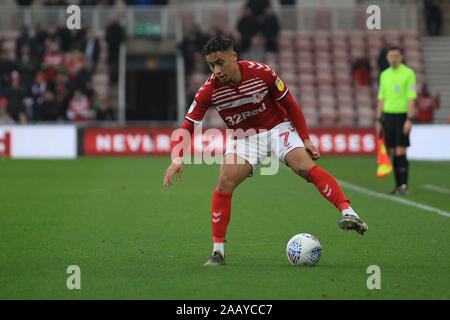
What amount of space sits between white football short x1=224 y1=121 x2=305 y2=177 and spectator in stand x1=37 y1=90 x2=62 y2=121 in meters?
17.8

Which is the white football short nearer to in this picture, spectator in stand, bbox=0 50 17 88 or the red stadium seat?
spectator in stand, bbox=0 50 17 88

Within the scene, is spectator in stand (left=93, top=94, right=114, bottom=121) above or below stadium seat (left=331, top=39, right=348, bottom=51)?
below

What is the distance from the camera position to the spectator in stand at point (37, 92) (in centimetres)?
2469

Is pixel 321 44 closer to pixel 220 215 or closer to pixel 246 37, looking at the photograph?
pixel 246 37

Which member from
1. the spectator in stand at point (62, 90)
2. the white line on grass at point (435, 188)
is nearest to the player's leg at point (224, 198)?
the white line on grass at point (435, 188)

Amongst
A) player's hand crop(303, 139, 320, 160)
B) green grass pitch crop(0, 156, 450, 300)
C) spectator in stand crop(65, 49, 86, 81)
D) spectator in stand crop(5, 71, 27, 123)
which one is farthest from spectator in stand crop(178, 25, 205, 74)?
player's hand crop(303, 139, 320, 160)

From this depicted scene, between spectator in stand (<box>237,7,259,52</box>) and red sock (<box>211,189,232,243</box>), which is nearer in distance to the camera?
red sock (<box>211,189,232,243</box>)

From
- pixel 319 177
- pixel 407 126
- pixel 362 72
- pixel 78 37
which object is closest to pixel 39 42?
pixel 78 37

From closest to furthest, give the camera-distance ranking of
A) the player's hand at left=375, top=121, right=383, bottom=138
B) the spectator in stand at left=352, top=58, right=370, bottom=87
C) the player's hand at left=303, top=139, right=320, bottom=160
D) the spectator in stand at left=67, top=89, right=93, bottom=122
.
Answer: the player's hand at left=303, top=139, right=320, bottom=160 < the player's hand at left=375, top=121, right=383, bottom=138 < the spectator in stand at left=67, top=89, right=93, bottom=122 < the spectator in stand at left=352, top=58, right=370, bottom=87

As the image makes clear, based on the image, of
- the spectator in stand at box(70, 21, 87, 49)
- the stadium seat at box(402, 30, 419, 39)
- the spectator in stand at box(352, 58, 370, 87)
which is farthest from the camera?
the stadium seat at box(402, 30, 419, 39)

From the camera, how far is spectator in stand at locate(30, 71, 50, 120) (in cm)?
2469

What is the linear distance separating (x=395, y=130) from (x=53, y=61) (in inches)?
620

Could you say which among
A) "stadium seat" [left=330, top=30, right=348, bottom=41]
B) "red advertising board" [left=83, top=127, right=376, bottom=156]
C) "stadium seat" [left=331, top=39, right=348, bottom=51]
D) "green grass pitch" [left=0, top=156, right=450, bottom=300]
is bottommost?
"red advertising board" [left=83, top=127, right=376, bottom=156]

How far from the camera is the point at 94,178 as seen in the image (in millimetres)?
16297
